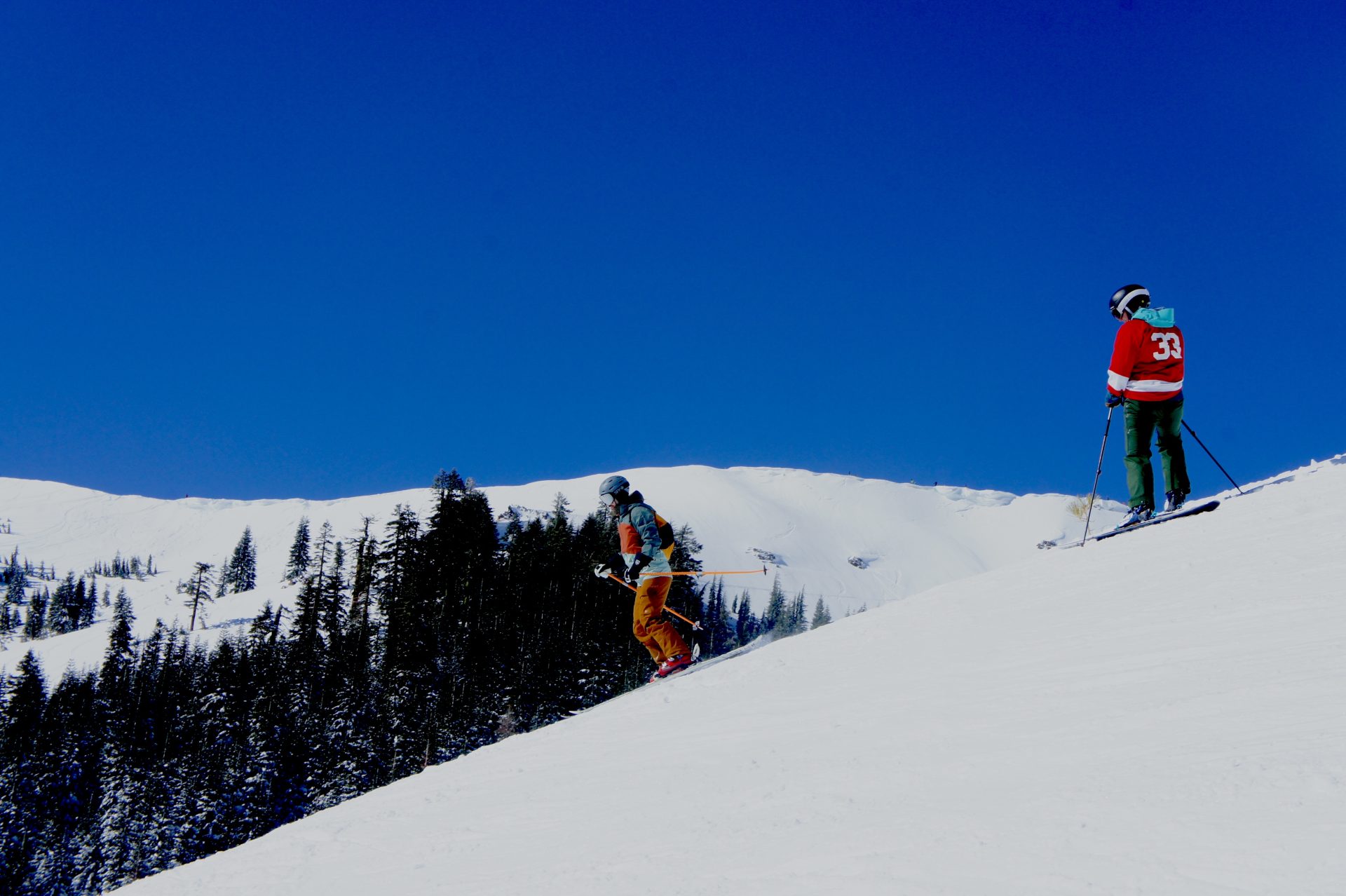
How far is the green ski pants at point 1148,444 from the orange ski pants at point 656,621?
5987mm

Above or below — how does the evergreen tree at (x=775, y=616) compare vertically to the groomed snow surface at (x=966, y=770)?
above

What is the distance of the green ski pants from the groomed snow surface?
1766 mm

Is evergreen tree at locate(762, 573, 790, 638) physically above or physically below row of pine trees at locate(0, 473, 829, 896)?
above

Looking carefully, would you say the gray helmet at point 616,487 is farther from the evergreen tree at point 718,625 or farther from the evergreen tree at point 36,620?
the evergreen tree at point 36,620

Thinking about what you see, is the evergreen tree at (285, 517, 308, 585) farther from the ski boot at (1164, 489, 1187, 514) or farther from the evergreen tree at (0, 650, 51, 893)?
the ski boot at (1164, 489, 1187, 514)

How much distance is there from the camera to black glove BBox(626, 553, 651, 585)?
12.0m

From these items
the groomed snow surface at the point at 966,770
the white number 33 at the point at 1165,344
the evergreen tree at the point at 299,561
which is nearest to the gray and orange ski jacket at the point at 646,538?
the groomed snow surface at the point at 966,770

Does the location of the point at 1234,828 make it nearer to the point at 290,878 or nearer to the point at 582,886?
the point at 582,886

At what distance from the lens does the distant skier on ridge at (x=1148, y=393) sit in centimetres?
1130

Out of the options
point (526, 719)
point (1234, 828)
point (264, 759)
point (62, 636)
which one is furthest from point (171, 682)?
point (1234, 828)

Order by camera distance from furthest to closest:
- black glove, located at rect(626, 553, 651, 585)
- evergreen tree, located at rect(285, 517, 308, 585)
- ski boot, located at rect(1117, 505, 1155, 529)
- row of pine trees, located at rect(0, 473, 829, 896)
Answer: evergreen tree, located at rect(285, 517, 308, 585) < row of pine trees, located at rect(0, 473, 829, 896) < black glove, located at rect(626, 553, 651, 585) < ski boot, located at rect(1117, 505, 1155, 529)

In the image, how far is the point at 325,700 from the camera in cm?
6562

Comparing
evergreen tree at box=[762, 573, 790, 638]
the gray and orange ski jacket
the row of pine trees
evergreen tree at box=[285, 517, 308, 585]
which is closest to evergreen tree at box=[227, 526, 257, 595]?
evergreen tree at box=[285, 517, 308, 585]

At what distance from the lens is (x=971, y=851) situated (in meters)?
4.06
